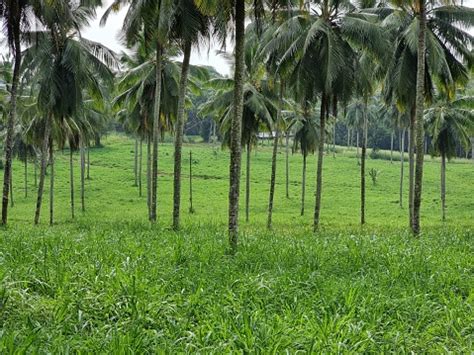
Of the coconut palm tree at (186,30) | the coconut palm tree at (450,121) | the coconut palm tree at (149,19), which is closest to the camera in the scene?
the coconut palm tree at (149,19)

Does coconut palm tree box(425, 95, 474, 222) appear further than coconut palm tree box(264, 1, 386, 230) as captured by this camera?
Yes

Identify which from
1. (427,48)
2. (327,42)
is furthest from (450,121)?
(327,42)

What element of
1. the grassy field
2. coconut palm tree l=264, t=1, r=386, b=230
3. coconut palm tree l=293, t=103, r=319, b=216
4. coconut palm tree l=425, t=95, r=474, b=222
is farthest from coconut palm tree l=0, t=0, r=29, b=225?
coconut palm tree l=425, t=95, r=474, b=222

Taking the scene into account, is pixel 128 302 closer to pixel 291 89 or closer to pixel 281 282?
pixel 281 282

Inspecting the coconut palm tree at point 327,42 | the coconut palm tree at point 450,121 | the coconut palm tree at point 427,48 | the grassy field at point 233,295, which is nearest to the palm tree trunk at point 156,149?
the coconut palm tree at point 327,42

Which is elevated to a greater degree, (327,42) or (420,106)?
(327,42)

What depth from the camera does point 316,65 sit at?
19.3 metres

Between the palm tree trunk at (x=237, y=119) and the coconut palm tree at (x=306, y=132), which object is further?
the coconut palm tree at (x=306, y=132)

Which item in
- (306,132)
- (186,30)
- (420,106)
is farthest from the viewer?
(306,132)

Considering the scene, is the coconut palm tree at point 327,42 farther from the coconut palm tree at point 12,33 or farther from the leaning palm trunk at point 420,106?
the coconut palm tree at point 12,33

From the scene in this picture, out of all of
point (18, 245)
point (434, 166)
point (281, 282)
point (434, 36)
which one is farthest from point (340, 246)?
point (434, 166)

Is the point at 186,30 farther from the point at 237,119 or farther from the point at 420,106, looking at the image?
the point at 420,106

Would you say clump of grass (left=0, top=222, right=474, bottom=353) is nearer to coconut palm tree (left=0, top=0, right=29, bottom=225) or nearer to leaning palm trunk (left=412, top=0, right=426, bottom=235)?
leaning palm trunk (left=412, top=0, right=426, bottom=235)

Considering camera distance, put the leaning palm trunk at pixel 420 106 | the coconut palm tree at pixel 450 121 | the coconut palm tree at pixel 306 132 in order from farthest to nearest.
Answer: the coconut palm tree at pixel 306 132, the coconut palm tree at pixel 450 121, the leaning palm trunk at pixel 420 106
